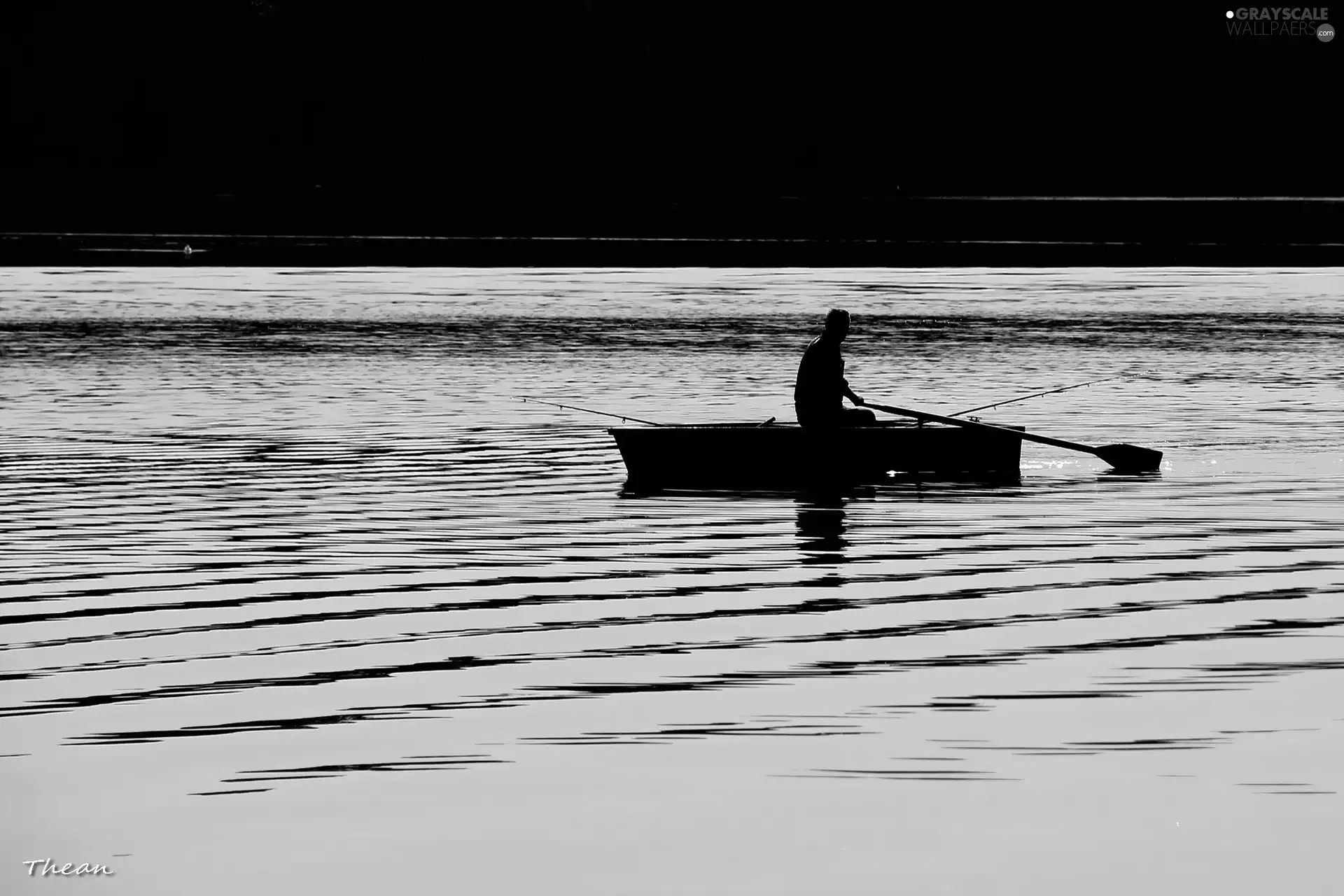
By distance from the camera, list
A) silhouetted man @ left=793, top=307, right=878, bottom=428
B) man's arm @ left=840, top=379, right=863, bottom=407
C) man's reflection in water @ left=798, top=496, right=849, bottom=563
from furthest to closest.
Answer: man's arm @ left=840, top=379, right=863, bottom=407
silhouetted man @ left=793, top=307, right=878, bottom=428
man's reflection in water @ left=798, top=496, right=849, bottom=563

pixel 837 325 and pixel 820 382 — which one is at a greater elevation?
pixel 837 325

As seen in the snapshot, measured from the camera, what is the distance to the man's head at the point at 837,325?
845 inches

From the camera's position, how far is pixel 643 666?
A: 44.5ft

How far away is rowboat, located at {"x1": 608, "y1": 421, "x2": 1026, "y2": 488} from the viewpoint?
2239 cm

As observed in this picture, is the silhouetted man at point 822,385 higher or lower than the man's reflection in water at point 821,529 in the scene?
higher

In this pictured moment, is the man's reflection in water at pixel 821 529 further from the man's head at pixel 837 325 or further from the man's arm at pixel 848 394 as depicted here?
the man's head at pixel 837 325

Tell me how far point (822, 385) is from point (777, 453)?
2.25 feet
